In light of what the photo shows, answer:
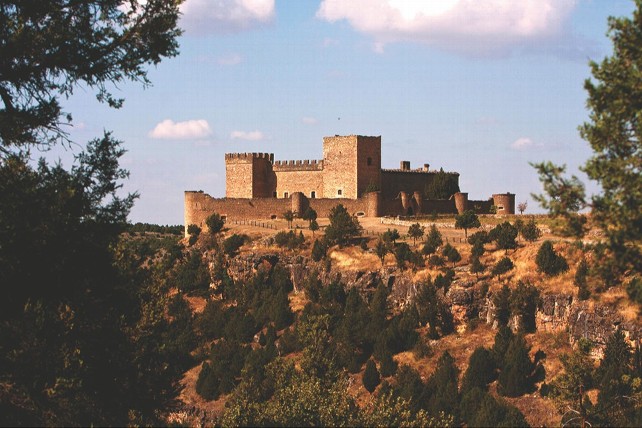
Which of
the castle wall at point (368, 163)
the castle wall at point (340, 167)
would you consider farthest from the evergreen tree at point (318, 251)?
the castle wall at point (368, 163)

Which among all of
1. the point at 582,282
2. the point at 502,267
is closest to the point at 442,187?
the point at 502,267

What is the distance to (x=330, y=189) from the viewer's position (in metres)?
58.8

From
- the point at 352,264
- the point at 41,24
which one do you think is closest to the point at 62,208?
the point at 41,24

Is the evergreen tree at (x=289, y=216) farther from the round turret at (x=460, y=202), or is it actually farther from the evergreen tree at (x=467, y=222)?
the round turret at (x=460, y=202)

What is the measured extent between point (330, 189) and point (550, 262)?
19.9m

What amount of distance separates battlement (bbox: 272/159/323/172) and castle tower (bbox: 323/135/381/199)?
54 cm

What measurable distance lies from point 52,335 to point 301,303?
39005mm

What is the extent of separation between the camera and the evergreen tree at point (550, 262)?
4178 centimetres

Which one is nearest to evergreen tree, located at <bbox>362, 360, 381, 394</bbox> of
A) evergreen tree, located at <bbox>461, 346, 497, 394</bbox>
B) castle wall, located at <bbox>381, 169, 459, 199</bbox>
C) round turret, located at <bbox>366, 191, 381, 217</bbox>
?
evergreen tree, located at <bbox>461, 346, 497, 394</bbox>

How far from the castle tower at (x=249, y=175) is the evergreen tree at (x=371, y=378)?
67.2ft

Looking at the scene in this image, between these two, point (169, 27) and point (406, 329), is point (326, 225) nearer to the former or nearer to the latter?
point (406, 329)

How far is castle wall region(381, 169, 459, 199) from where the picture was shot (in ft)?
195

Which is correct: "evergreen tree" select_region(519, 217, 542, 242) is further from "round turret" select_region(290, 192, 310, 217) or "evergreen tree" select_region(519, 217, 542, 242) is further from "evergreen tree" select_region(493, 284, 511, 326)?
"round turret" select_region(290, 192, 310, 217)

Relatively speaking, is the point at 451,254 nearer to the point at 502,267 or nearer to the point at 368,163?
the point at 502,267
